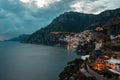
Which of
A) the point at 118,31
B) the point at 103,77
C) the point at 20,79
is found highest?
the point at 118,31

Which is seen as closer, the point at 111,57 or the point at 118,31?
the point at 111,57

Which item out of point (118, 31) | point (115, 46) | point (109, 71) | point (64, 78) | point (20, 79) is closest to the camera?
point (109, 71)

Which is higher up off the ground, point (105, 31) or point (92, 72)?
point (105, 31)

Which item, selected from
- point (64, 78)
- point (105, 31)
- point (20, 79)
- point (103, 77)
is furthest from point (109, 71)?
point (105, 31)

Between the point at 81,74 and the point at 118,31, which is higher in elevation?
the point at 118,31

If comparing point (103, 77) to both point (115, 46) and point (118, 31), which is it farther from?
point (118, 31)

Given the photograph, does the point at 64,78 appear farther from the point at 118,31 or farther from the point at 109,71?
the point at 118,31

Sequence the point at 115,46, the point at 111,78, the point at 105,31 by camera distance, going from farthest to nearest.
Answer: the point at 105,31, the point at 115,46, the point at 111,78

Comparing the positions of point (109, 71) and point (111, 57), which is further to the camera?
point (111, 57)

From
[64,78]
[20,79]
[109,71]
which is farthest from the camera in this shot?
[20,79]

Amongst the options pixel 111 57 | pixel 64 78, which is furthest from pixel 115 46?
pixel 64 78
